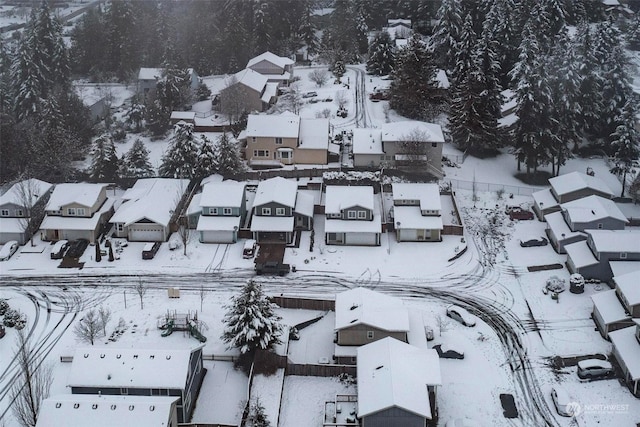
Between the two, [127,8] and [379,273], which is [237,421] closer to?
[379,273]

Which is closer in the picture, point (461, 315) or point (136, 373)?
point (136, 373)

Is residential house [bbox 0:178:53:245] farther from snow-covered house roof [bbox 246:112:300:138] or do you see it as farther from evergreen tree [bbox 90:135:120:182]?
snow-covered house roof [bbox 246:112:300:138]

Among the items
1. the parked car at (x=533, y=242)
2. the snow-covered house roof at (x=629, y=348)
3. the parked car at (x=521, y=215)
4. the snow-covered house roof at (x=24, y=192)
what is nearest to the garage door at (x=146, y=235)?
the snow-covered house roof at (x=24, y=192)

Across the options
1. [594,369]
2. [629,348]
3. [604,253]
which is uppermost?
[604,253]

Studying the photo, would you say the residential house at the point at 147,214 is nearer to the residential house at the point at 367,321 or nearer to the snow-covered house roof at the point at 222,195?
the snow-covered house roof at the point at 222,195

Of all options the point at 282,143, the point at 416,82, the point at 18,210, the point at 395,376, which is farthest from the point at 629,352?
the point at 18,210

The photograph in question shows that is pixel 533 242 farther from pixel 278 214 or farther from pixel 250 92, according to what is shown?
pixel 250 92

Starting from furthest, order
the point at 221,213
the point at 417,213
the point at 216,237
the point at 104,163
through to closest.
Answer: the point at 104,163 < the point at 417,213 < the point at 221,213 < the point at 216,237

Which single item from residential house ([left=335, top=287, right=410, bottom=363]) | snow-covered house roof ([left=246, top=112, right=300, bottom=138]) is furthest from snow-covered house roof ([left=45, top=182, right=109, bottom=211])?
residential house ([left=335, top=287, right=410, bottom=363])
